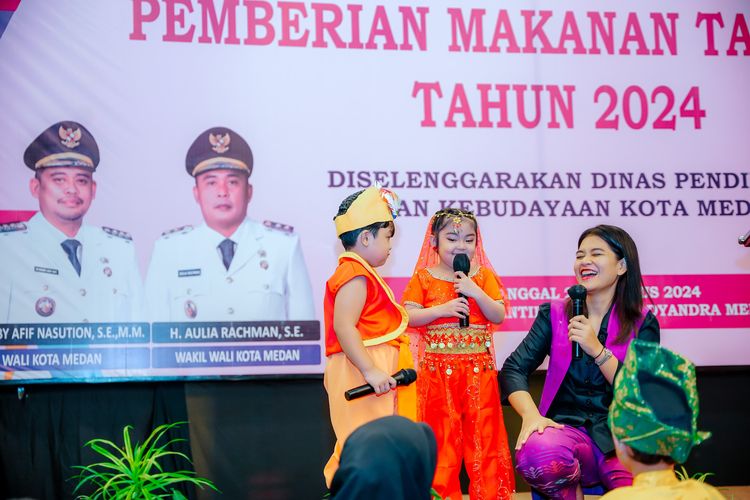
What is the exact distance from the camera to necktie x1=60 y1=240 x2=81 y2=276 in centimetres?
403

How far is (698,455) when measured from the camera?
437 cm

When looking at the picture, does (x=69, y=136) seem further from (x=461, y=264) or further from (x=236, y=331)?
(x=461, y=264)

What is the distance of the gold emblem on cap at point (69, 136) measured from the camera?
409cm

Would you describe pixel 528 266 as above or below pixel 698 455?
above

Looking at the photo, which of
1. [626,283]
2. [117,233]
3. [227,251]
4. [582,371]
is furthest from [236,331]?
[626,283]

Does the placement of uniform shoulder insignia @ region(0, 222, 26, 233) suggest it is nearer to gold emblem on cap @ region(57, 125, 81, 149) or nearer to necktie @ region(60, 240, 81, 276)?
necktie @ region(60, 240, 81, 276)

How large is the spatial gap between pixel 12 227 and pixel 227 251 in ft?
3.54

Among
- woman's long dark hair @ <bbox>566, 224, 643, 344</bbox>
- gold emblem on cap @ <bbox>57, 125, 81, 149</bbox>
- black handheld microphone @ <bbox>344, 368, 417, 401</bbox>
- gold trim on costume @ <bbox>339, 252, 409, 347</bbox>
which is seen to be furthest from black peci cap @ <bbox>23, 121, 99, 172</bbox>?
woman's long dark hair @ <bbox>566, 224, 643, 344</bbox>

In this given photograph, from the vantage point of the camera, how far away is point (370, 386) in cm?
282

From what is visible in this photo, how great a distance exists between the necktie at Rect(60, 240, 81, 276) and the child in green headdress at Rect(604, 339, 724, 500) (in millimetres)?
3084

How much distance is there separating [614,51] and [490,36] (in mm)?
714

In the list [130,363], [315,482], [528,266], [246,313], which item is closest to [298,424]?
[315,482]

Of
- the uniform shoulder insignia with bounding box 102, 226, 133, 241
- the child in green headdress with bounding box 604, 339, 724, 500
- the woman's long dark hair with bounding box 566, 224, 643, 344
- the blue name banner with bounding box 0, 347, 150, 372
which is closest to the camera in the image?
the child in green headdress with bounding box 604, 339, 724, 500

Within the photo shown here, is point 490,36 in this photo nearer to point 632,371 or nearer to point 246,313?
point 246,313
